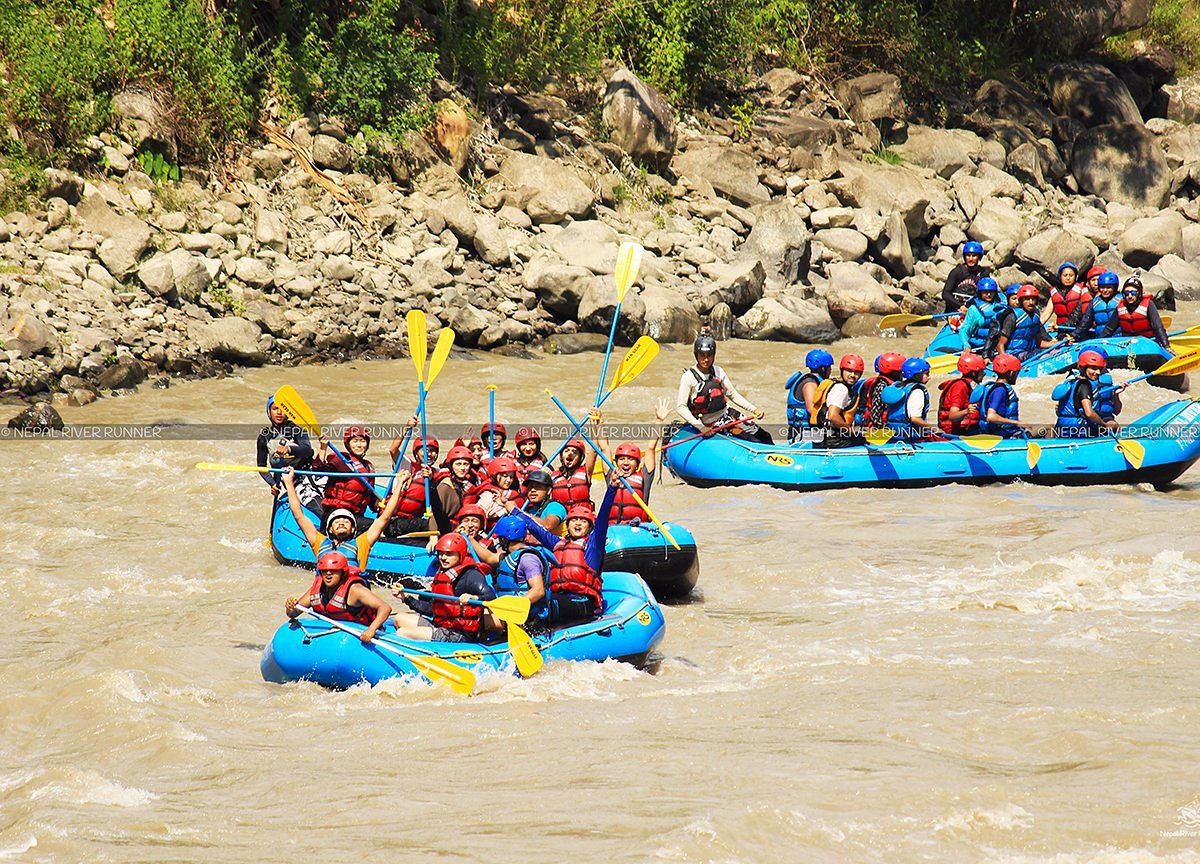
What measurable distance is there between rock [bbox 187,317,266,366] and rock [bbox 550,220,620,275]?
15.6ft

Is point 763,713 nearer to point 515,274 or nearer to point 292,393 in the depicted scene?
point 292,393

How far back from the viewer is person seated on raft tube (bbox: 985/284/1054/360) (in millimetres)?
14312

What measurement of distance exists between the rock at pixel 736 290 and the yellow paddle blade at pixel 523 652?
11.7m

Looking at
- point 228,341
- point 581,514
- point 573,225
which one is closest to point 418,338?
point 581,514

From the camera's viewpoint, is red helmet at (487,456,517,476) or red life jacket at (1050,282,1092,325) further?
red life jacket at (1050,282,1092,325)

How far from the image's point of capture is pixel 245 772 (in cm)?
525

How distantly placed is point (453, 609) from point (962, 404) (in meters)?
5.58

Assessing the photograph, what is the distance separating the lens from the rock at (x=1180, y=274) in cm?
2078

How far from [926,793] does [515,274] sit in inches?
530

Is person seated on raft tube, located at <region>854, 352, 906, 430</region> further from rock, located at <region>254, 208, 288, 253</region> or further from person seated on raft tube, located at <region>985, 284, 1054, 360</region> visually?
rock, located at <region>254, 208, 288, 253</region>

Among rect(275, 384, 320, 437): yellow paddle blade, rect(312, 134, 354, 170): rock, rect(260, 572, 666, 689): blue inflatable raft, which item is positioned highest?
rect(312, 134, 354, 170): rock

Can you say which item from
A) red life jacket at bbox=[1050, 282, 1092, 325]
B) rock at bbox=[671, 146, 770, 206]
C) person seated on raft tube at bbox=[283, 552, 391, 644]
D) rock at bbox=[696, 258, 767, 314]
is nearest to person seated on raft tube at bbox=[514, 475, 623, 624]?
person seated on raft tube at bbox=[283, 552, 391, 644]

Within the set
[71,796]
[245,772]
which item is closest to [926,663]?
[245,772]

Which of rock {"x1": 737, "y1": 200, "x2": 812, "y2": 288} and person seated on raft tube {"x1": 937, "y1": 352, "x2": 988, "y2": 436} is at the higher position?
rock {"x1": 737, "y1": 200, "x2": 812, "y2": 288}
